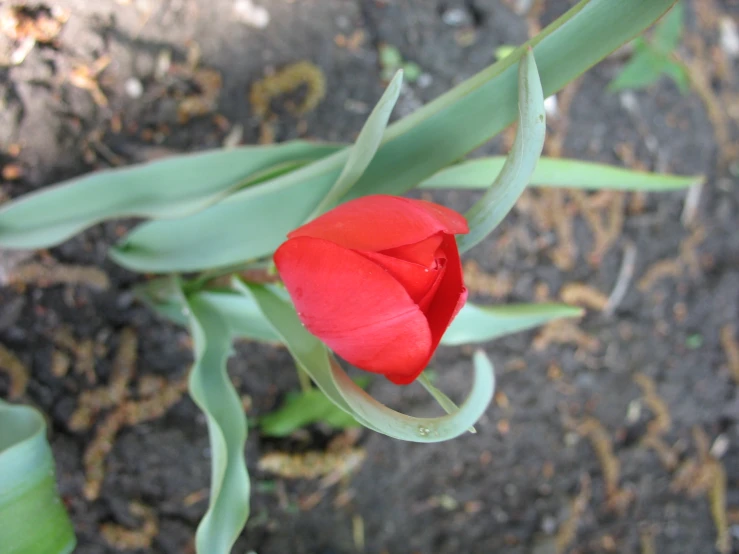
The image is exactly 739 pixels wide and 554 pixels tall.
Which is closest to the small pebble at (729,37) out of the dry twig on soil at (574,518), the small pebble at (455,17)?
the small pebble at (455,17)

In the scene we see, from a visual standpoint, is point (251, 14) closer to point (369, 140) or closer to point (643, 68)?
point (369, 140)

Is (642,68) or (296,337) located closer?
(296,337)

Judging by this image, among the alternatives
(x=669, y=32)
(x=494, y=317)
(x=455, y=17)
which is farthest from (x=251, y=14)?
(x=669, y=32)

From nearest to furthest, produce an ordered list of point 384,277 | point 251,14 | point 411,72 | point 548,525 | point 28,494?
point 384,277 < point 28,494 < point 251,14 < point 411,72 < point 548,525

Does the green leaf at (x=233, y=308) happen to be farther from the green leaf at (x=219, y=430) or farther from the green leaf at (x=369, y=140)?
the green leaf at (x=369, y=140)

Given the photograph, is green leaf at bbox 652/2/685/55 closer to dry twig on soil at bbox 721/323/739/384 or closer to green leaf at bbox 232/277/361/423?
dry twig on soil at bbox 721/323/739/384

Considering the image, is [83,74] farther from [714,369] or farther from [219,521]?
[714,369]

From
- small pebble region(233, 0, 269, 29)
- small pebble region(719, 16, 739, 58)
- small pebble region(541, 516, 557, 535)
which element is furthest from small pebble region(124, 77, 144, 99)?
small pebble region(719, 16, 739, 58)
